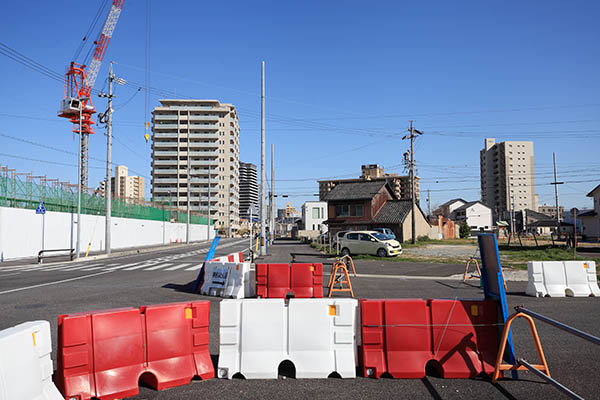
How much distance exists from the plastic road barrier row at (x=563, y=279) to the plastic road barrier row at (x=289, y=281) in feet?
20.3

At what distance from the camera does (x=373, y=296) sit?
1123cm

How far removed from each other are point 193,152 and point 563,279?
102m

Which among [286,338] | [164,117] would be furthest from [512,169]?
[286,338]

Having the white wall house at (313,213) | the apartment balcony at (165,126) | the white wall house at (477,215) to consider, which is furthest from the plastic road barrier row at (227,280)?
the apartment balcony at (165,126)

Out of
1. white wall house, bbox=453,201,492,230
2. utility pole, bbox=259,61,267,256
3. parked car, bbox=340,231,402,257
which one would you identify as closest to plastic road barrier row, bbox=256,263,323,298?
parked car, bbox=340,231,402,257

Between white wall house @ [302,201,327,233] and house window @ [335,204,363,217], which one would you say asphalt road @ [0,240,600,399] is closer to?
house window @ [335,204,363,217]

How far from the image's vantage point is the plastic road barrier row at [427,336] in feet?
17.5

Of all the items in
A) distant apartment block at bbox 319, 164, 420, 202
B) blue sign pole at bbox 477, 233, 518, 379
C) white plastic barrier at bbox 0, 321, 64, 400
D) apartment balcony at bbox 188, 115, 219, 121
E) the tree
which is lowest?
the tree

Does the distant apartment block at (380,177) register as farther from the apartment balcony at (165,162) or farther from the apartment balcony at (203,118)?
the apartment balcony at (165,162)

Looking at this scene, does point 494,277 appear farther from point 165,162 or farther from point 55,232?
point 165,162

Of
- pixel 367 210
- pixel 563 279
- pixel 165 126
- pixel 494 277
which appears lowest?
pixel 563 279

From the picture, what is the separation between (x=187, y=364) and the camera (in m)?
5.25

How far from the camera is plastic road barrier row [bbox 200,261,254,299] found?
11.2 meters

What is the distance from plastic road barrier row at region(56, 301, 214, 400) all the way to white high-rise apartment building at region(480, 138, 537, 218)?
136543 millimetres
